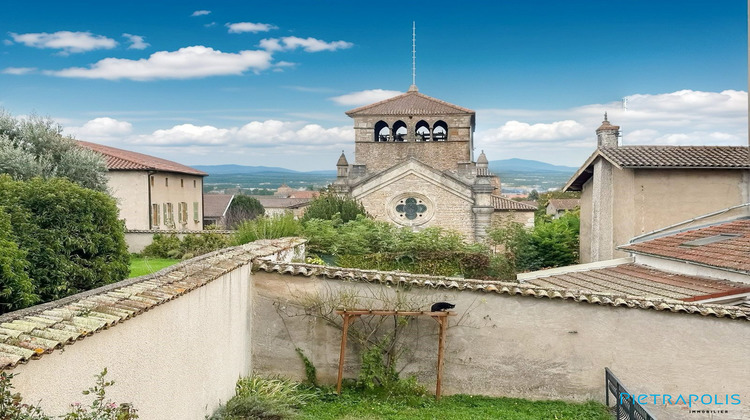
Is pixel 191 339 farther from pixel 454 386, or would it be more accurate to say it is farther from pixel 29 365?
pixel 454 386

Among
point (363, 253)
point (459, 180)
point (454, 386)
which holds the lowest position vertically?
point (454, 386)

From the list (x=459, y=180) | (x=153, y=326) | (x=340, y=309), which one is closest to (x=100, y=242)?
(x=340, y=309)

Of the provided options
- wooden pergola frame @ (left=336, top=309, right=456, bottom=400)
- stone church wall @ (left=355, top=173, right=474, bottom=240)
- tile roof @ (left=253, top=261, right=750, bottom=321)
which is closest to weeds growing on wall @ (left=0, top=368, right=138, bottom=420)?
wooden pergola frame @ (left=336, top=309, right=456, bottom=400)

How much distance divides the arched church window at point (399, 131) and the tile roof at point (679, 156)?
77.5 ft

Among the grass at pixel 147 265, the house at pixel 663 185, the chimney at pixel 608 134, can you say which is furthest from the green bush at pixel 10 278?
the chimney at pixel 608 134

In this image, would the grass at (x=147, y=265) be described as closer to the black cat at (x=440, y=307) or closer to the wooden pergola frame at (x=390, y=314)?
the wooden pergola frame at (x=390, y=314)

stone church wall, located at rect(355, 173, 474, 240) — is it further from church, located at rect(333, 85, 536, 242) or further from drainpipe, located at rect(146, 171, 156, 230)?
drainpipe, located at rect(146, 171, 156, 230)

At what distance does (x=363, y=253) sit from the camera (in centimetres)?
1708

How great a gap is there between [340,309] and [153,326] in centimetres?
357

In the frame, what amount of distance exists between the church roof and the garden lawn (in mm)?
32872

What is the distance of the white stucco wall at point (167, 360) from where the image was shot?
4090 millimetres

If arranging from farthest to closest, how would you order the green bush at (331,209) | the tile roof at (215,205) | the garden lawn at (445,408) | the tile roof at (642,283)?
the tile roof at (215,205) → the green bush at (331,209) → the tile roof at (642,283) → the garden lawn at (445,408)

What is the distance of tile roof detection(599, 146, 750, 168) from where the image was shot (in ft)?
56.0

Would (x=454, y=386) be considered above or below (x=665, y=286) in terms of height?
below
